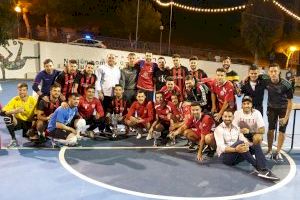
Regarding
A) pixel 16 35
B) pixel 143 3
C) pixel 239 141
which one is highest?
pixel 143 3

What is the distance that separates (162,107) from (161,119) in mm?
256

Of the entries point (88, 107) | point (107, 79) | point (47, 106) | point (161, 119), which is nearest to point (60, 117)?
point (47, 106)

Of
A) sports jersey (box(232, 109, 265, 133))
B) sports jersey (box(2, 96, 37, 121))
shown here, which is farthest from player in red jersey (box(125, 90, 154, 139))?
sports jersey (box(232, 109, 265, 133))

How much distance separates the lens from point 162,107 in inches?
346

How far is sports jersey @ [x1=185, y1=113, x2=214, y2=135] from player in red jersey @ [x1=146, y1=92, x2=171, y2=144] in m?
0.81

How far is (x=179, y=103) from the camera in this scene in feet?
29.5

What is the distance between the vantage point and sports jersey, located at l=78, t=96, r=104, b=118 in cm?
876

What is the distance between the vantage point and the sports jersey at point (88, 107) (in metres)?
8.76

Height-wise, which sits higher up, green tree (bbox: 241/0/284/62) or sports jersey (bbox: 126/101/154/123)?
green tree (bbox: 241/0/284/62)

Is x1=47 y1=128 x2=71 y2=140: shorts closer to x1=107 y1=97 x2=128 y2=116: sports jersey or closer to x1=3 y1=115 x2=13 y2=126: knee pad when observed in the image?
x1=3 y1=115 x2=13 y2=126: knee pad

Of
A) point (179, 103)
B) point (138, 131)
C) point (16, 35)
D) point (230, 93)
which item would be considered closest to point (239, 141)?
point (230, 93)

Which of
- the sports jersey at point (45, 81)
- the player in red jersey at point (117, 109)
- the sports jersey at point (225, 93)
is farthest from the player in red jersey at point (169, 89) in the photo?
the sports jersey at point (45, 81)

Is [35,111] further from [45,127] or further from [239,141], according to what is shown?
[239,141]

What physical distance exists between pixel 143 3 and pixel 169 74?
26.9 m
